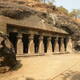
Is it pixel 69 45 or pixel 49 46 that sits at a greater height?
pixel 49 46

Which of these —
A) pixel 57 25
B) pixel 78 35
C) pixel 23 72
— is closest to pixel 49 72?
pixel 23 72

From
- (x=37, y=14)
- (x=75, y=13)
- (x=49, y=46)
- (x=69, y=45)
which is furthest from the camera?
(x=75, y=13)

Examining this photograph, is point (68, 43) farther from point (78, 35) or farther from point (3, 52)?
point (3, 52)

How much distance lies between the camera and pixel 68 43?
1149 inches

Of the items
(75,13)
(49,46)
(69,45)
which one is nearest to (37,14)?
(49,46)

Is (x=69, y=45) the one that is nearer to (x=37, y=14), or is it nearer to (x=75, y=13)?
(x=37, y=14)

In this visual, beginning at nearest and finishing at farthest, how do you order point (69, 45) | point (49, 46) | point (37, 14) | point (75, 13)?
point (49, 46) < point (37, 14) < point (69, 45) < point (75, 13)

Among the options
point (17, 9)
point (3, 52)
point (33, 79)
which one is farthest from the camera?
point (17, 9)

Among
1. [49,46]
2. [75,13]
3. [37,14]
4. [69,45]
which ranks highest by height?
[75,13]

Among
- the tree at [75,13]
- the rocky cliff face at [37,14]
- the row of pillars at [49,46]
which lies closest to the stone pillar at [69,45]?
the row of pillars at [49,46]

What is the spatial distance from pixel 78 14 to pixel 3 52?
56521mm

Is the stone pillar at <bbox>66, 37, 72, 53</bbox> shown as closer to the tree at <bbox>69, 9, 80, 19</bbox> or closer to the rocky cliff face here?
the rocky cliff face

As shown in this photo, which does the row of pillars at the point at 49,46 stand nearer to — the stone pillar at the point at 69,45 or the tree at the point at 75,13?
the stone pillar at the point at 69,45

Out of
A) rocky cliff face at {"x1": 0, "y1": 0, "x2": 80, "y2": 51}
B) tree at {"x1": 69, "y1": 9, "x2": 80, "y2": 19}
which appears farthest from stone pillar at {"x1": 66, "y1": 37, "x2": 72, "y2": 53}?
tree at {"x1": 69, "y1": 9, "x2": 80, "y2": 19}
